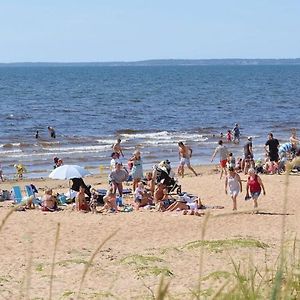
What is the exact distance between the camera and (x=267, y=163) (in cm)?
2198

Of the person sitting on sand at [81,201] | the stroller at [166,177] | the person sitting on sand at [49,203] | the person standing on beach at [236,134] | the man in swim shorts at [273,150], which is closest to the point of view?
the person sitting on sand at [81,201]

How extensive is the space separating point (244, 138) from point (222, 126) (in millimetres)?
8118

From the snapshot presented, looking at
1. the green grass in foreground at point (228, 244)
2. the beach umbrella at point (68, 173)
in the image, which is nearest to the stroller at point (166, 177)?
the beach umbrella at point (68, 173)

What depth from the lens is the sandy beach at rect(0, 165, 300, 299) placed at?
9461mm

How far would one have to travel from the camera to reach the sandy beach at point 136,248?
9461 mm

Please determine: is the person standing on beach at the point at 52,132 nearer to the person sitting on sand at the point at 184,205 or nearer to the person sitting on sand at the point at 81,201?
the person sitting on sand at the point at 81,201

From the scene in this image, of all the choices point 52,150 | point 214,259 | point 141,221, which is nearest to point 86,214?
point 141,221

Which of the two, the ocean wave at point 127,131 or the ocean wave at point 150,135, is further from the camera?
the ocean wave at point 127,131

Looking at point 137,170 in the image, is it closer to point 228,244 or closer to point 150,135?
point 228,244

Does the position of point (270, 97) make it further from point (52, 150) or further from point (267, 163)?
point (267, 163)

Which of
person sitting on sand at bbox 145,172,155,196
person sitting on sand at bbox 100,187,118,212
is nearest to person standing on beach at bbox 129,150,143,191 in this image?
person sitting on sand at bbox 145,172,155,196

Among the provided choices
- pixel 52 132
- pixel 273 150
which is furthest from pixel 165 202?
pixel 52 132

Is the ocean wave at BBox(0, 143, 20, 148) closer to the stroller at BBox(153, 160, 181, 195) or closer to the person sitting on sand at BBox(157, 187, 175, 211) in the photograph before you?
the stroller at BBox(153, 160, 181, 195)

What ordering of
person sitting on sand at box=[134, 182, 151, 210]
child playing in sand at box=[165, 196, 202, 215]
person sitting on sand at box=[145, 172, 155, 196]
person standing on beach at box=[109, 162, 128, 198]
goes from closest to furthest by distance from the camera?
child playing in sand at box=[165, 196, 202, 215], person sitting on sand at box=[134, 182, 151, 210], person standing on beach at box=[109, 162, 128, 198], person sitting on sand at box=[145, 172, 155, 196]
